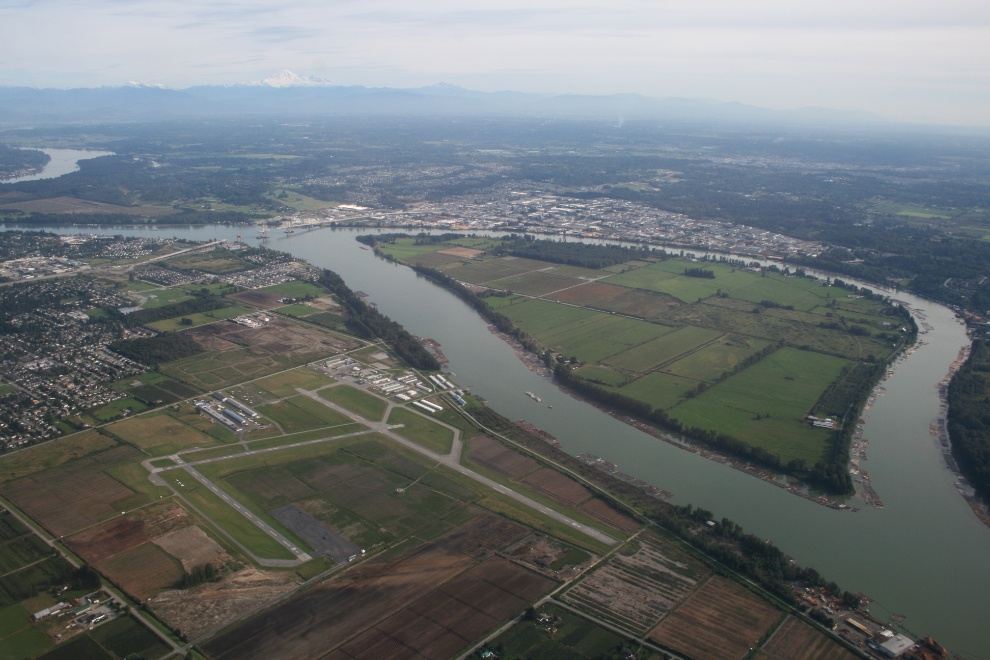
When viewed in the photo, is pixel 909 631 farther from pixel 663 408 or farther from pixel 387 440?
pixel 387 440

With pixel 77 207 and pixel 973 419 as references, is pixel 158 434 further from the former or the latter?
pixel 77 207

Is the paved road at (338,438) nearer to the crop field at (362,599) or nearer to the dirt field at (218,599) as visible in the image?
the dirt field at (218,599)

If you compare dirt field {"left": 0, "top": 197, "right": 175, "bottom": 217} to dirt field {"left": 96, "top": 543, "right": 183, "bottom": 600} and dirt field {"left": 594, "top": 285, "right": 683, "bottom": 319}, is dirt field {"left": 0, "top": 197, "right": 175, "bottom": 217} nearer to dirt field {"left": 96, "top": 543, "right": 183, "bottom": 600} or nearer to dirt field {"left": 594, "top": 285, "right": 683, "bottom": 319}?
dirt field {"left": 594, "top": 285, "right": 683, "bottom": 319}

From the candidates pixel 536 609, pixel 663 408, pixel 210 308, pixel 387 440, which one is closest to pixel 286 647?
pixel 536 609

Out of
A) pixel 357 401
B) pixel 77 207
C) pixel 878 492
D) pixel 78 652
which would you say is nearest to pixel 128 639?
pixel 78 652

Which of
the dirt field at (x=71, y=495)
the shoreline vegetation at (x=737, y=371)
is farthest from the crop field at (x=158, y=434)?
the shoreline vegetation at (x=737, y=371)

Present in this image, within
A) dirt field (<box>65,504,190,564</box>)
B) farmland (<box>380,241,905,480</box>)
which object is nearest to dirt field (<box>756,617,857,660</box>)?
farmland (<box>380,241,905,480</box>)
